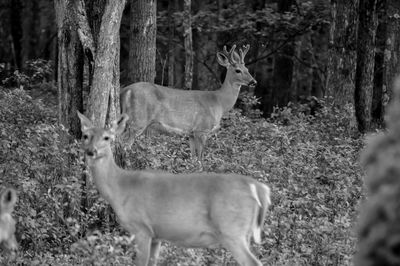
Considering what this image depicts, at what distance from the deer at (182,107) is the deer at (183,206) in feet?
18.4

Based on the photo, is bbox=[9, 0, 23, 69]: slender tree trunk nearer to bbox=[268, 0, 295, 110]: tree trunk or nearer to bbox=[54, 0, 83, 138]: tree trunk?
bbox=[268, 0, 295, 110]: tree trunk

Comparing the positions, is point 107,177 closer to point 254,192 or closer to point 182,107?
point 254,192

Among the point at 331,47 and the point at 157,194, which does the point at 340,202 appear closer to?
the point at 157,194

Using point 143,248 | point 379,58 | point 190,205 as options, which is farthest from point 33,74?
point 190,205

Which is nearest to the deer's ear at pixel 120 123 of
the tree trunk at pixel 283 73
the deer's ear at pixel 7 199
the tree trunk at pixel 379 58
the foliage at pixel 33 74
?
the deer's ear at pixel 7 199

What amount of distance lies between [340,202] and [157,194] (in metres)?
3.50

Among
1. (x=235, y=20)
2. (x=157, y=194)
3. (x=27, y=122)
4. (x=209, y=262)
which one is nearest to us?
(x=157, y=194)

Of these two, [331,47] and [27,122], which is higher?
[331,47]

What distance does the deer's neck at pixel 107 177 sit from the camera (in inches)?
295

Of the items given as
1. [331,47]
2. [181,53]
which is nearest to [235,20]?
[331,47]

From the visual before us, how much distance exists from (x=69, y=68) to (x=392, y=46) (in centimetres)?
838

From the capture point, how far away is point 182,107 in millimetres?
15133

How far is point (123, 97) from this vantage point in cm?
1398

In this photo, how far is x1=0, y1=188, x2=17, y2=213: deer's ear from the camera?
6.16m
